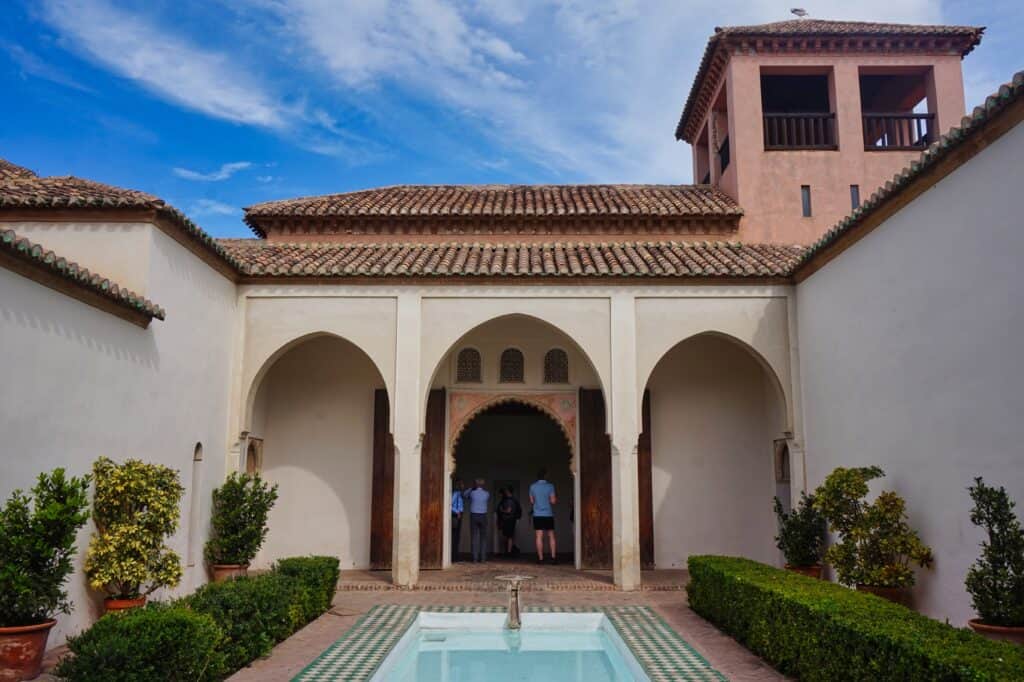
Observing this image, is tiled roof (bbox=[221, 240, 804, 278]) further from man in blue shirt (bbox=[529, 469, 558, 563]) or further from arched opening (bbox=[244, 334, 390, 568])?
man in blue shirt (bbox=[529, 469, 558, 563])

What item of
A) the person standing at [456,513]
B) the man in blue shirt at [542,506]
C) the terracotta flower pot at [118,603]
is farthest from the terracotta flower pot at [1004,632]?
the person standing at [456,513]

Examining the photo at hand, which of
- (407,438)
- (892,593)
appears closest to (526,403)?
(407,438)

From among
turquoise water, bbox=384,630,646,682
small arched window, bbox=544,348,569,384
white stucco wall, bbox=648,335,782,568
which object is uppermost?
small arched window, bbox=544,348,569,384

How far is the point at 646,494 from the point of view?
1392 centimetres

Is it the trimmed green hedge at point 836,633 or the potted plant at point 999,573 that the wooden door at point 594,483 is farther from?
the potted plant at point 999,573

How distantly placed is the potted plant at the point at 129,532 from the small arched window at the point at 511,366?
21.0ft

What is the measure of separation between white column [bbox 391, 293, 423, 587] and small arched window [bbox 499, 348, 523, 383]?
225cm

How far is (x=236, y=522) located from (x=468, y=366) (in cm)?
453

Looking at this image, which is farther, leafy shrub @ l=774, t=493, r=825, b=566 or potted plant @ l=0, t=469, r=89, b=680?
leafy shrub @ l=774, t=493, r=825, b=566

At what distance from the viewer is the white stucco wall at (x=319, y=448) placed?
1368cm

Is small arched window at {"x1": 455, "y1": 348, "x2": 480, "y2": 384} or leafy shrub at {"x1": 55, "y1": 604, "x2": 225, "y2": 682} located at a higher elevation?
small arched window at {"x1": 455, "y1": 348, "x2": 480, "y2": 384}

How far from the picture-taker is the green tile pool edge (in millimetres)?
7098

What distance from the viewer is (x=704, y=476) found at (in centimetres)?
1392

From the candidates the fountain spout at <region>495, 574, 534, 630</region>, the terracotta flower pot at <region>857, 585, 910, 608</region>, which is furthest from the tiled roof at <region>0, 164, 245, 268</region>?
the terracotta flower pot at <region>857, 585, 910, 608</region>
